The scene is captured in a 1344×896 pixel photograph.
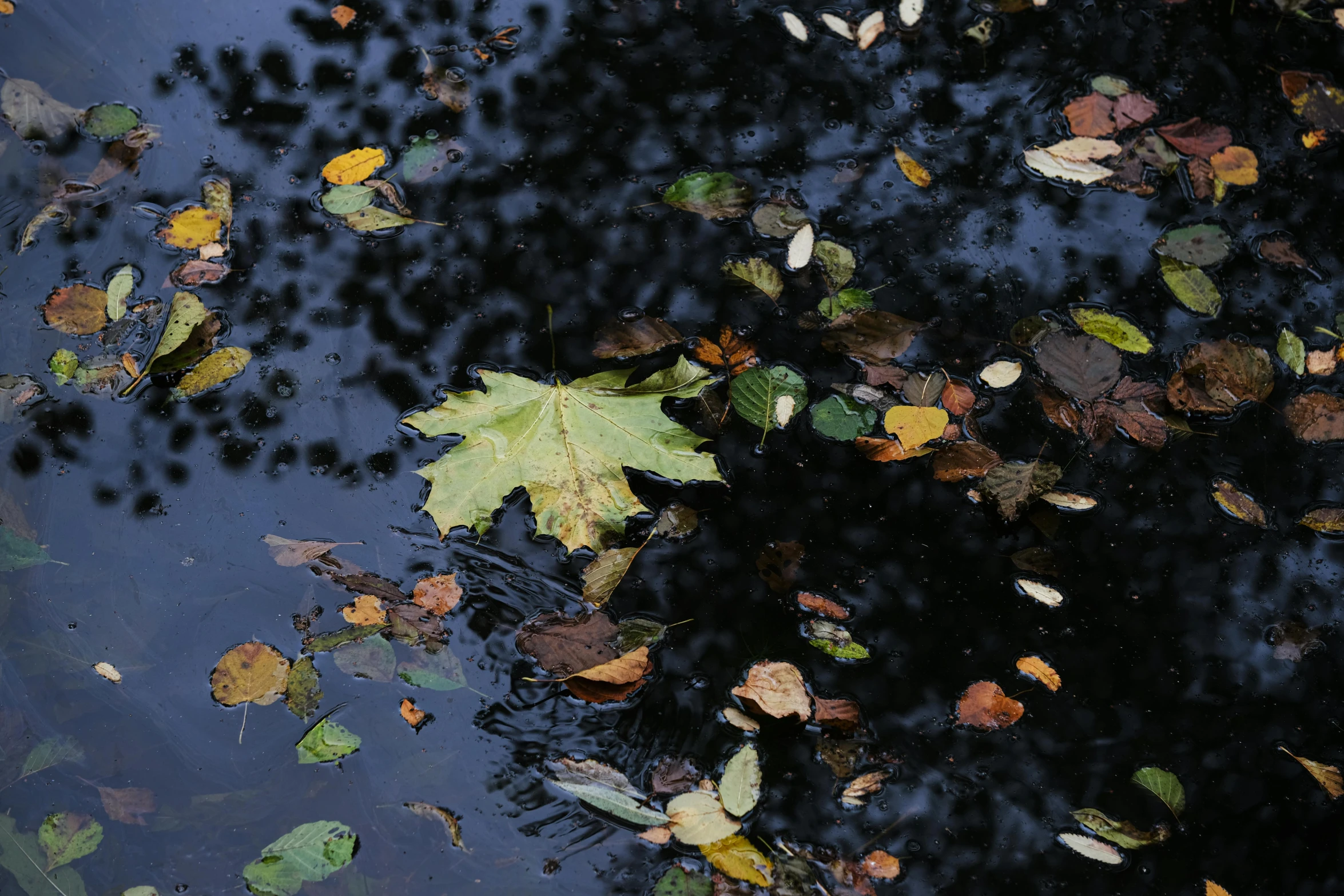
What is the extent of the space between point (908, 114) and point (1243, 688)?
1.66 meters

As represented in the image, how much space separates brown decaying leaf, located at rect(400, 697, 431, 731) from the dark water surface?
2 centimetres

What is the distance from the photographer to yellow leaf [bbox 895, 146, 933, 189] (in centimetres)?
237

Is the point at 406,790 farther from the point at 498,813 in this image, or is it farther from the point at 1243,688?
the point at 1243,688

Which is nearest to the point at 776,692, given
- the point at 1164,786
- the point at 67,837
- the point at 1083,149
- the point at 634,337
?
the point at 1164,786

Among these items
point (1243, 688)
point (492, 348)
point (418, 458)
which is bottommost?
point (1243, 688)

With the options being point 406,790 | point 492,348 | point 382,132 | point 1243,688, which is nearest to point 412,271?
point 492,348

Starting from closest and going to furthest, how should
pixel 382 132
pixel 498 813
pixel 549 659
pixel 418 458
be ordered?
pixel 498 813 < pixel 549 659 < pixel 418 458 < pixel 382 132

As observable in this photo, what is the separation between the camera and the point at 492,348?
2131 millimetres

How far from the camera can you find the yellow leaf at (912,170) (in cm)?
237

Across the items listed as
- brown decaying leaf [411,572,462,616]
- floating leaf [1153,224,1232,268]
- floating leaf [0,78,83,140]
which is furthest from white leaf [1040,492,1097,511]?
floating leaf [0,78,83,140]

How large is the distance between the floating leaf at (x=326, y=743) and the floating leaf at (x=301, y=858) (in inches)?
4.6

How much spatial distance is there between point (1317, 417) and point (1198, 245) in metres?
0.53

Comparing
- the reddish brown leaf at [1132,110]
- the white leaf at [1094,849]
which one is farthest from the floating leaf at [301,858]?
the reddish brown leaf at [1132,110]

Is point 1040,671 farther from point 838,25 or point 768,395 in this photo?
point 838,25
